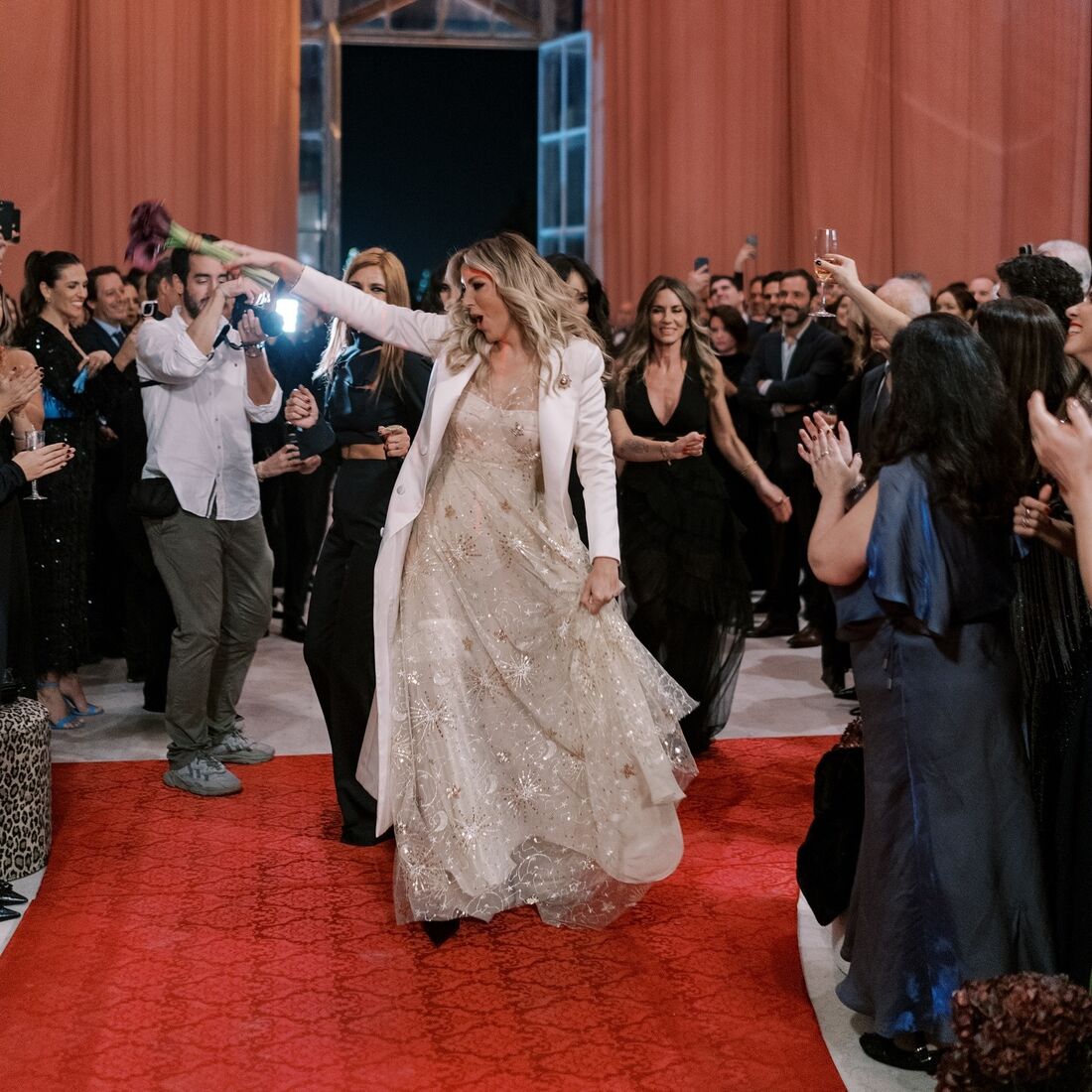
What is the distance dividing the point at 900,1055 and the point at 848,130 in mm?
8586

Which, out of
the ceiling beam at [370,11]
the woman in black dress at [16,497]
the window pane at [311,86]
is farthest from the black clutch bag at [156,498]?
the ceiling beam at [370,11]

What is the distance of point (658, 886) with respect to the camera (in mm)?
4172

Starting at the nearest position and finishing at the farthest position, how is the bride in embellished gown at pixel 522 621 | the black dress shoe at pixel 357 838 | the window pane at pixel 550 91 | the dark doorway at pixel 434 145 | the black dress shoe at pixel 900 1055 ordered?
the black dress shoe at pixel 900 1055 < the bride in embellished gown at pixel 522 621 < the black dress shoe at pixel 357 838 < the window pane at pixel 550 91 < the dark doorway at pixel 434 145

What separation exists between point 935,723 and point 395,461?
2134 mm

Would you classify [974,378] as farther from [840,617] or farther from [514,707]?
[514,707]

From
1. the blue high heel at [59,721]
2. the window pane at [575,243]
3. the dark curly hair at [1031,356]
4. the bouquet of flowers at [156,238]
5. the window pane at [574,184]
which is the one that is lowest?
the blue high heel at [59,721]

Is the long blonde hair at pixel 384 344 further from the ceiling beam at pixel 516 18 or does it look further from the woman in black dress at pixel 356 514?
the ceiling beam at pixel 516 18

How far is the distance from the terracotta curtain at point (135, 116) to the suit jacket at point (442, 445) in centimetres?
622

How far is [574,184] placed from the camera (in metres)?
11.6

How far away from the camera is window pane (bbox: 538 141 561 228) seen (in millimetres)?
11789

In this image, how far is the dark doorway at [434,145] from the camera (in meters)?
13.9

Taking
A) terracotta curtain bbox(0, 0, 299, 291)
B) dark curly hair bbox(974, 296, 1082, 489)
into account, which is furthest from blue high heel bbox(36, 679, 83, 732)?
terracotta curtain bbox(0, 0, 299, 291)

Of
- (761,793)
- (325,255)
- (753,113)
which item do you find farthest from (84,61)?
(761,793)

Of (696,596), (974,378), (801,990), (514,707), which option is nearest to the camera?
(974,378)
